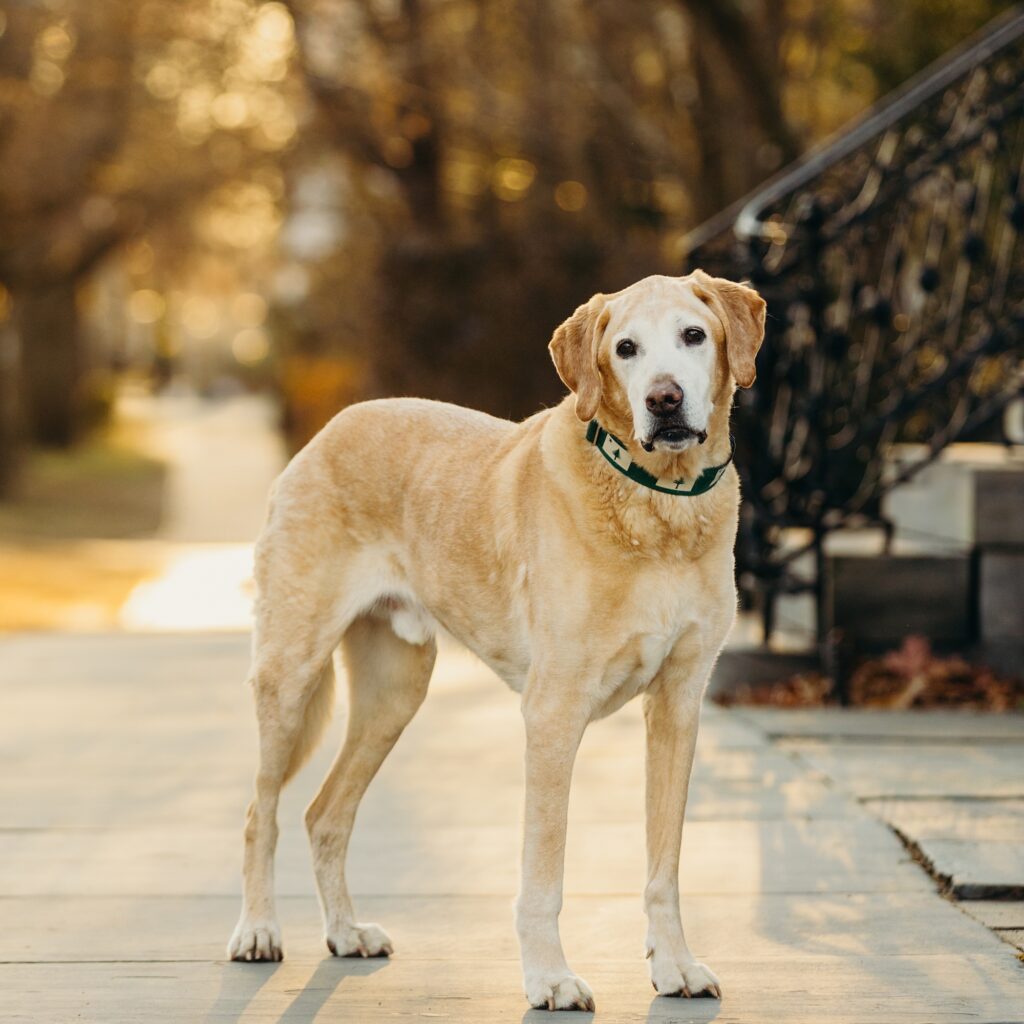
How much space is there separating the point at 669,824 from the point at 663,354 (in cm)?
113

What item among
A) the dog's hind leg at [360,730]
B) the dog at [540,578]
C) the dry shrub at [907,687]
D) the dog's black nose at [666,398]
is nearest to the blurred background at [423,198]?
the dry shrub at [907,687]

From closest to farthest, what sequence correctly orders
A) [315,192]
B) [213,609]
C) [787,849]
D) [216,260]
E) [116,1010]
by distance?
[116,1010]
[787,849]
[213,609]
[315,192]
[216,260]

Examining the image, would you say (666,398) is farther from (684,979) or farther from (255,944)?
(255,944)

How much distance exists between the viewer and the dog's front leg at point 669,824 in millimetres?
3814

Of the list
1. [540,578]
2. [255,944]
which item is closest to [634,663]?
[540,578]

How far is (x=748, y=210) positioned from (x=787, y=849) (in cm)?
363

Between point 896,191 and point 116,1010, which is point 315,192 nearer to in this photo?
point 896,191

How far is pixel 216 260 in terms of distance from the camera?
35.0m

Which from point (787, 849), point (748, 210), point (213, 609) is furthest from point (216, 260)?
point (787, 849)

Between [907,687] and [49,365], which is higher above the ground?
[49,365]

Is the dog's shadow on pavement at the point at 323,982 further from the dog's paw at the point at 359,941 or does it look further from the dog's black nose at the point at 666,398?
the dog's black nose at the point at 666,398

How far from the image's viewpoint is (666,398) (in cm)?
355

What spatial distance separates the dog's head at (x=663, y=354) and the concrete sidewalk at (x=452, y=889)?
1.33m

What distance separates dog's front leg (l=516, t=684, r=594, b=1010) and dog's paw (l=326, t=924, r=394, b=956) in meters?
0.55
